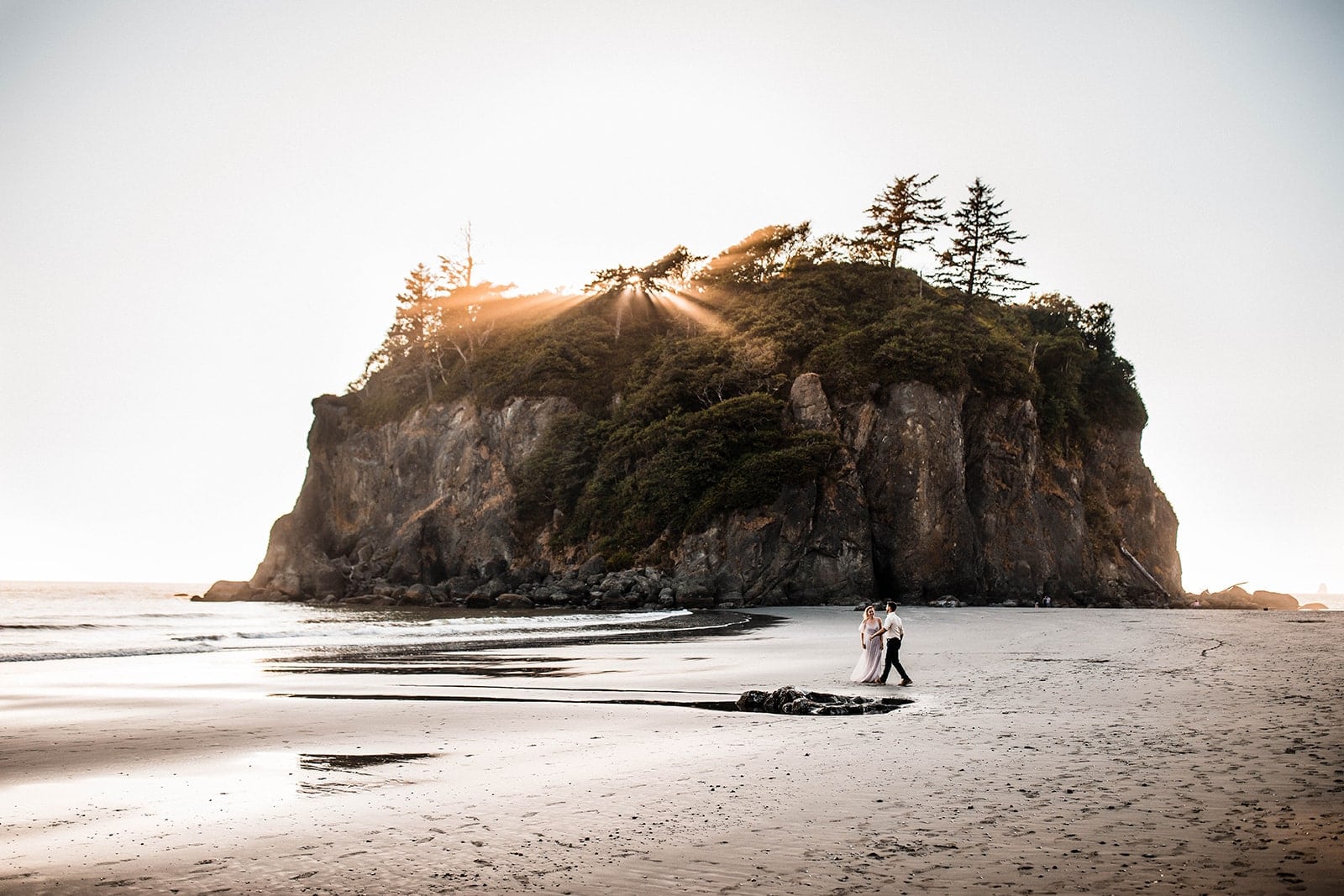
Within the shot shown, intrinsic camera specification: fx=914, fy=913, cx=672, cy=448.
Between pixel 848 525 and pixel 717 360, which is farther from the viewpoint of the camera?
pixel 717 360

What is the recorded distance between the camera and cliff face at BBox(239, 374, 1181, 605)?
180 ft

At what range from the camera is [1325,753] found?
25.8 ft

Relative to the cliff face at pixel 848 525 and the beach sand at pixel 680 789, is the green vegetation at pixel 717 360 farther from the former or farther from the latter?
the beach sand at pixel 680 789

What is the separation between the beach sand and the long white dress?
1.50ft

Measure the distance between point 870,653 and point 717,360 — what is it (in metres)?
51.1

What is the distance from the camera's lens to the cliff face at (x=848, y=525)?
5497 cm

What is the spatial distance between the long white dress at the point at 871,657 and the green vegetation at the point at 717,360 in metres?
40.7

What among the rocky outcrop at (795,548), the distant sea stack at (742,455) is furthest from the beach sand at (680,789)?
the distant sea stack at (742,455)

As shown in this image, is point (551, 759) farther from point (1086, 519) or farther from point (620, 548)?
point (1086, 519)

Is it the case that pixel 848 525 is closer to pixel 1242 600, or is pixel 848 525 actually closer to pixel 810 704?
pixel 1242 600

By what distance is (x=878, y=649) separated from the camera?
590 inches

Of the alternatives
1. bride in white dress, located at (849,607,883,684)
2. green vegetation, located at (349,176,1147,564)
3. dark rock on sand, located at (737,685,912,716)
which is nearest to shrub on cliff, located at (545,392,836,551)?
green vegetation, located at (349,176,1147,564)

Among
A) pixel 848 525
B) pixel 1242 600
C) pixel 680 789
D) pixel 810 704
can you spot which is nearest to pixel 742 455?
pixel 848 525

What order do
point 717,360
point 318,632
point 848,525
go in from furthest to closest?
point 717,360, point 848,525, point 318,632
